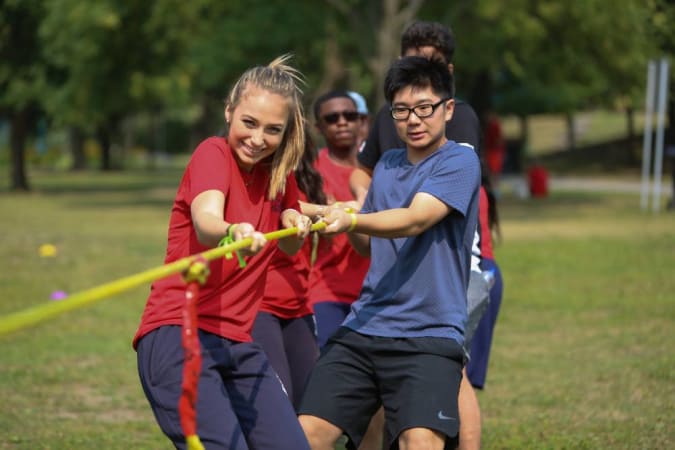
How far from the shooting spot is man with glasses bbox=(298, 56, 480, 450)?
14.0 feet

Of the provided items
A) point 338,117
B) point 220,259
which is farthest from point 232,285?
point 338,117

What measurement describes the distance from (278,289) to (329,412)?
1157mm

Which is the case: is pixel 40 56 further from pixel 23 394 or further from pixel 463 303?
pixel 463 303

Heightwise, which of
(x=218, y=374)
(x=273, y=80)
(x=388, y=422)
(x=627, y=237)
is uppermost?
(x=273, y=80)

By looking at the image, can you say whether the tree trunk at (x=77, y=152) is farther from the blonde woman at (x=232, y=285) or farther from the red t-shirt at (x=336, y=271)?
Answer: the blonde woman at (x=232, y=285)

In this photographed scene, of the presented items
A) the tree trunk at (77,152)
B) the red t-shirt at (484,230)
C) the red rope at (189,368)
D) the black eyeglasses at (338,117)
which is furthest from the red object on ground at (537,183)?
the tree trunk at (77,152)

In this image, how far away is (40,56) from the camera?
32.8 meters

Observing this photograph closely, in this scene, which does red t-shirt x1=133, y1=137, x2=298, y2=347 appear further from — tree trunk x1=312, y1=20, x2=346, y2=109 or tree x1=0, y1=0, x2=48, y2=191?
tree x1=0, y1=0, x2=48, y2=191

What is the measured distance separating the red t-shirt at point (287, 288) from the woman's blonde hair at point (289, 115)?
1.14m

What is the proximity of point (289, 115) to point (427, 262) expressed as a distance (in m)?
0.79

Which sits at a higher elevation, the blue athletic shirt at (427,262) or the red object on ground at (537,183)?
the blue athletic shirt at (427,262)

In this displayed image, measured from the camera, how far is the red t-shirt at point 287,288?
17.8ft

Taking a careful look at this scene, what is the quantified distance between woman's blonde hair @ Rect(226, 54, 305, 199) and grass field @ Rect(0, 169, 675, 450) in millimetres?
2777

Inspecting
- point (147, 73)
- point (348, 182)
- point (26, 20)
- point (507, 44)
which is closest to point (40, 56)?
point (26, 20)
